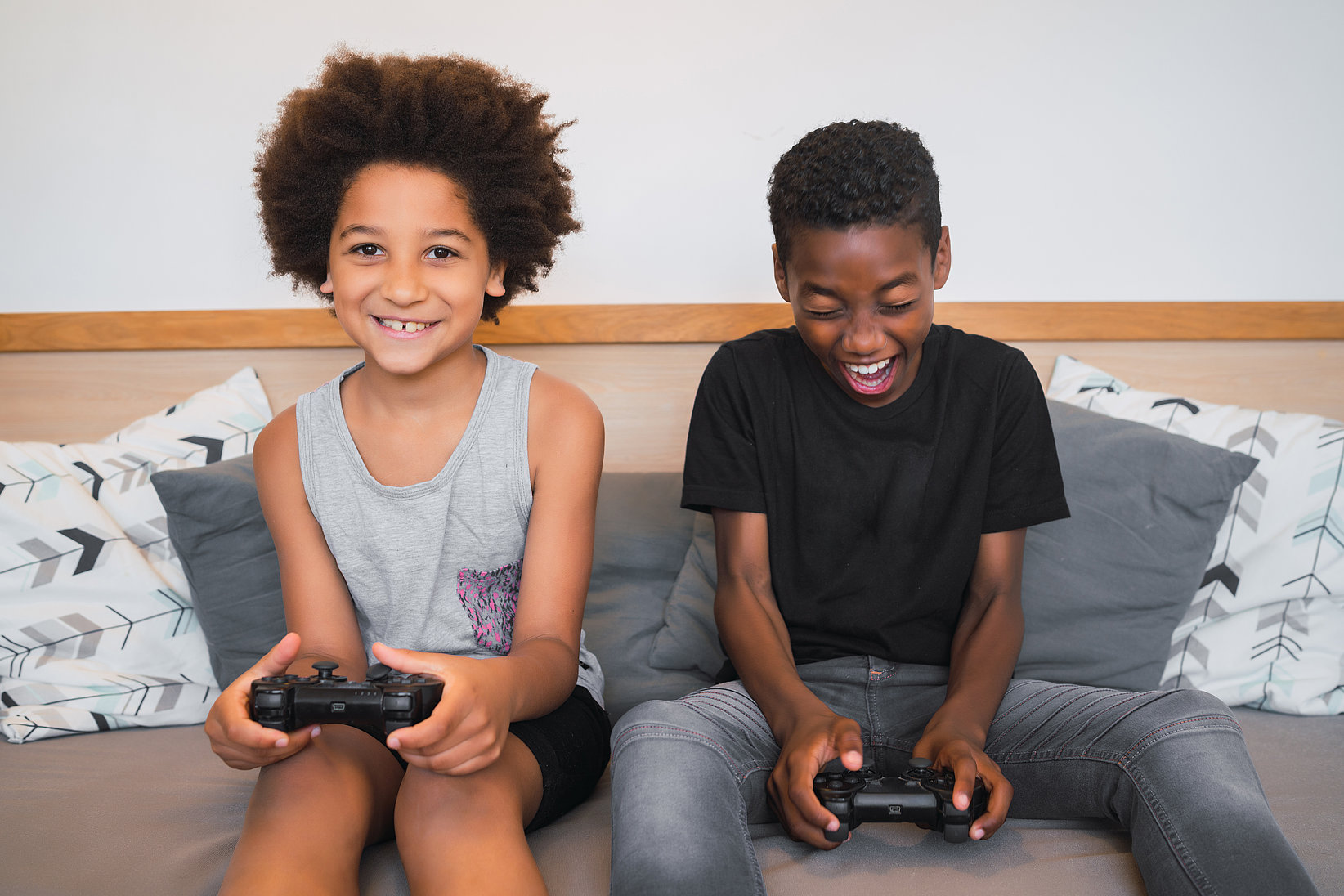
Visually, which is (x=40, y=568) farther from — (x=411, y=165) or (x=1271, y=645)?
(x=1271, y=645)

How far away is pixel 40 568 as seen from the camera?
3.92 ft

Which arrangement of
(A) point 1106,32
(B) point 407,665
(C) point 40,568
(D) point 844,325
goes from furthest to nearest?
(A) point 1106,32
(C) point 40,568
(D) point 844,325
(B) point 407,665

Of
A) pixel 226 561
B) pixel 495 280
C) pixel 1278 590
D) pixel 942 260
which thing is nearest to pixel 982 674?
pixel 942 260

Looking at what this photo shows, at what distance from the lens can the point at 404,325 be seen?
0.96 metres

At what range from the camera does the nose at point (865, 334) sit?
3.09 ft

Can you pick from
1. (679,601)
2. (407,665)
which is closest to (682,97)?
(679,601)

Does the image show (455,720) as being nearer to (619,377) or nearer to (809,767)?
(809,767)

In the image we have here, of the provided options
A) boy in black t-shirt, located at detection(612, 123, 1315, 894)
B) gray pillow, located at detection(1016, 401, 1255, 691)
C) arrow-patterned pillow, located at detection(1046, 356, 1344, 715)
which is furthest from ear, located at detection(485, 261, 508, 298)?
arrow-patterned pillow, located at detection(1046, 356, 1344, 715)

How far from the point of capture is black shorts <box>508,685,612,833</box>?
2.82 ft

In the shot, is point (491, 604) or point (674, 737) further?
point (491, 604)

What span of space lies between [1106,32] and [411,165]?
1.13 metres

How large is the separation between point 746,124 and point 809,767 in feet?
3.43

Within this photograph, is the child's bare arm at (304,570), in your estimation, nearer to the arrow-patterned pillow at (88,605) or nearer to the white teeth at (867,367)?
the arrow-patterned pillow at (88,605)

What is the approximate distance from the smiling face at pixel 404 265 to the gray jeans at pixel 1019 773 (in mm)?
436
